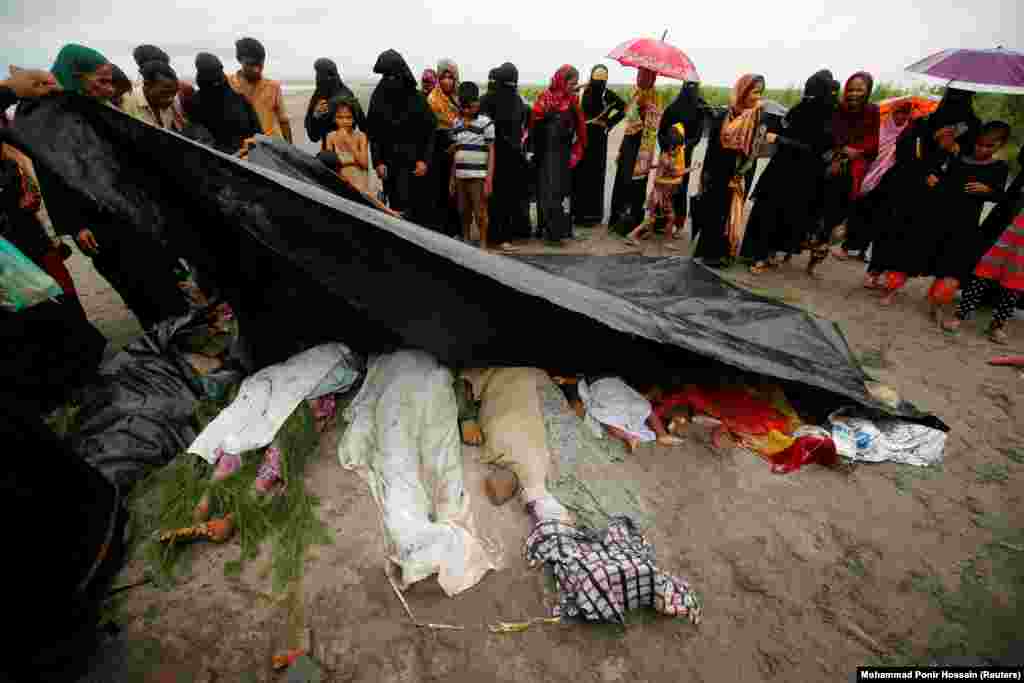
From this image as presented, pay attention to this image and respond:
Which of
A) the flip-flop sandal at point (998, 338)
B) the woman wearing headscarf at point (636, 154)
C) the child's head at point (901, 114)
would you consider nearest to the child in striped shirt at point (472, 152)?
the woman wearing headscarf at point (636, 154)

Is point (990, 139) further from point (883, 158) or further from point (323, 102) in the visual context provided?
point (323, 102)

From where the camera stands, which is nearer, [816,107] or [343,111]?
[343,111]

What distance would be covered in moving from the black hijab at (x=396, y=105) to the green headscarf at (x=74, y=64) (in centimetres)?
212

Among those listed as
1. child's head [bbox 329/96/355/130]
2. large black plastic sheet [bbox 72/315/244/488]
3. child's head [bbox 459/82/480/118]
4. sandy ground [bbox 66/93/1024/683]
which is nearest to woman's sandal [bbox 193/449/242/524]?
sandy ground [bbox 66/93/1024/683]

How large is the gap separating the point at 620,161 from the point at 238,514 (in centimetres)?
537

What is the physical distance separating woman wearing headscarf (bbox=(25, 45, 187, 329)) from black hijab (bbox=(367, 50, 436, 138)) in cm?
215

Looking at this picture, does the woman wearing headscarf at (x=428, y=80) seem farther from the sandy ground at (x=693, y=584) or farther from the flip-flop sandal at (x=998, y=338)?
the flip-flop sandal at (x=998, y=338)

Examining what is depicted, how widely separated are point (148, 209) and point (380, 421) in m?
1.48

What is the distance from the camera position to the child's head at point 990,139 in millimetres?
3220

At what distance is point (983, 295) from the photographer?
4023mm

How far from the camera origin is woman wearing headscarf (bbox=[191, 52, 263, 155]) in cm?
355

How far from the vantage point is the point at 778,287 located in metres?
4.38

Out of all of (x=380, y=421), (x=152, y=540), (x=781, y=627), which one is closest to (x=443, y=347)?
(x=380, y=421)

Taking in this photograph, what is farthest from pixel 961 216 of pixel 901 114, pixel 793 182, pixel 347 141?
pixel 347 141
